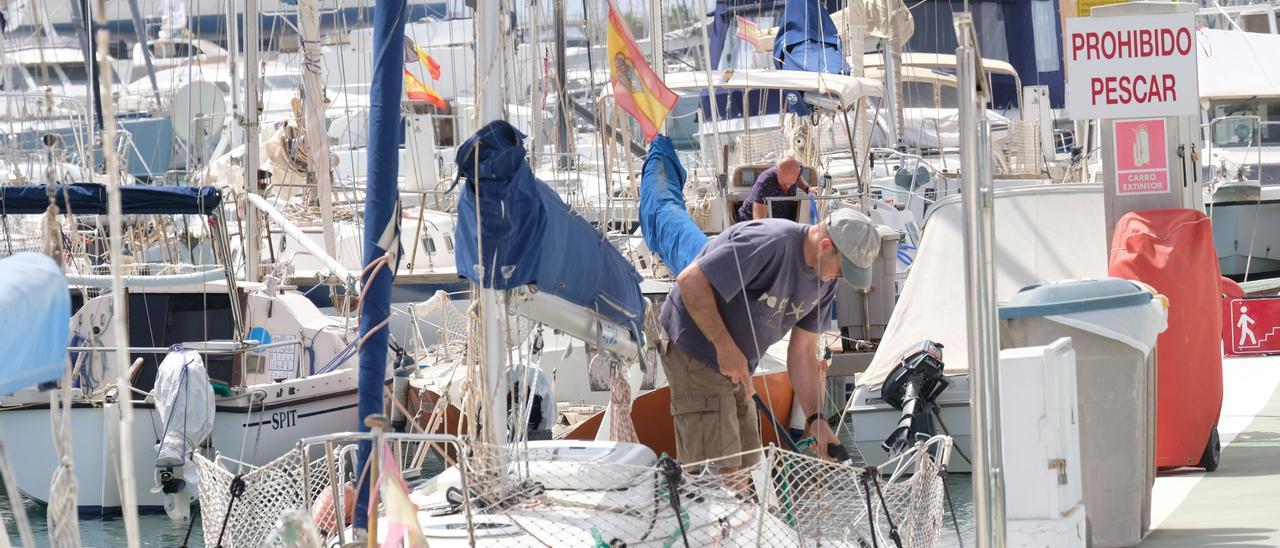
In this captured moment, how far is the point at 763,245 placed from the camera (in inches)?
237

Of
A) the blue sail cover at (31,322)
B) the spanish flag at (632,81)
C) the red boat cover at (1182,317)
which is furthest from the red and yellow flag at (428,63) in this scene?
the blue sail cover at (31,322)

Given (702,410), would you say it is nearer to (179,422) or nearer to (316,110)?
(179,422)

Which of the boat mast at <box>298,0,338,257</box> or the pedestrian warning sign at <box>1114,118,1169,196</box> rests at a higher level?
the boat mast at <box>298,0,338,257</box>

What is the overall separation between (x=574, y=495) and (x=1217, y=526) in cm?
266

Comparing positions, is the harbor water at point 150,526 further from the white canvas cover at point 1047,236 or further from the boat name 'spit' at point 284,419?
the white canvas cover at point 1047,236

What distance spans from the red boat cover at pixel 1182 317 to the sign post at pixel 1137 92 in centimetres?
30

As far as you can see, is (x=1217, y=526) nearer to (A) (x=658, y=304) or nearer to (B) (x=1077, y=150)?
(A) (x=658, y=304)

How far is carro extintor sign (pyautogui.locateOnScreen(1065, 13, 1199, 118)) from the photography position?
7.46 metres

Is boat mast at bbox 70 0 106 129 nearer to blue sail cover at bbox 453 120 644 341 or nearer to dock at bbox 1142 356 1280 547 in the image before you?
blue sail cover at bbox 453 120 644 341

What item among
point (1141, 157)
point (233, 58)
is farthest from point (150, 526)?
point (1141, 157)

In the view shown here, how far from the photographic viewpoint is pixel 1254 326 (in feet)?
39.2

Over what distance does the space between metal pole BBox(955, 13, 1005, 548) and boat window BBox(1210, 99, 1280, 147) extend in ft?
62.6

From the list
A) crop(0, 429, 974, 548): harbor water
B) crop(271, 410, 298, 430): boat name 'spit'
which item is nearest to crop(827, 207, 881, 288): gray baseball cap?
crop(0, 429, 974, 548): harbor water

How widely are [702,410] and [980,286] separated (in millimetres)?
2058
